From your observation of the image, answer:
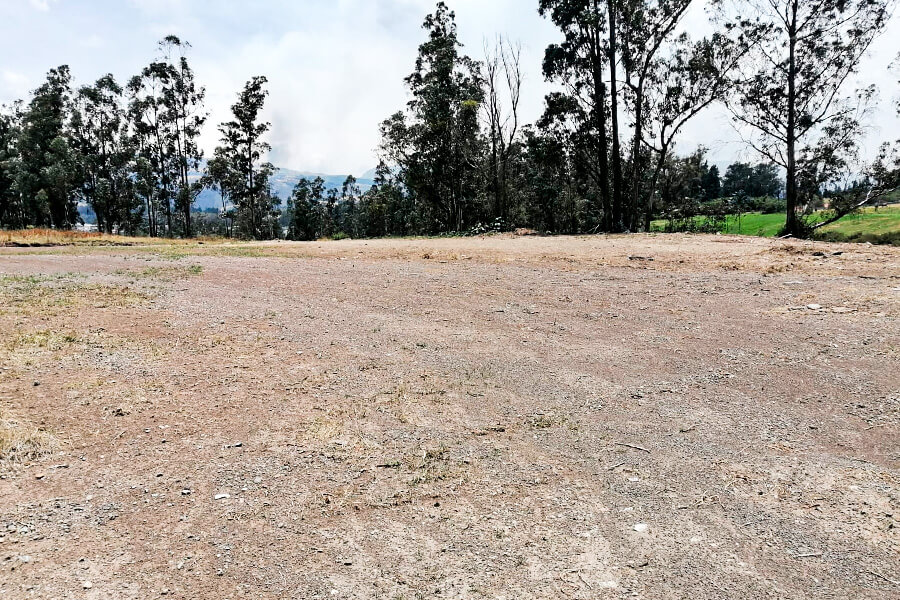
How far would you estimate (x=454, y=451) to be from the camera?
3.51 metres

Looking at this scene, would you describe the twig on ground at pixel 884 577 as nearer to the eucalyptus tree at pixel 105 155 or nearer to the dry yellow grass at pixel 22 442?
the dry yellow grass at pixel 22 442

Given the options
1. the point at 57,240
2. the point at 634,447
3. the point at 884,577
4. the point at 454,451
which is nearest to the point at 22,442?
the point at 454,451

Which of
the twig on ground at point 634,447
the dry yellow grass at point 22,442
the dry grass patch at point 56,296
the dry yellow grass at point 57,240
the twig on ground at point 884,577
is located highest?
the dry yellow grass at point 57,240

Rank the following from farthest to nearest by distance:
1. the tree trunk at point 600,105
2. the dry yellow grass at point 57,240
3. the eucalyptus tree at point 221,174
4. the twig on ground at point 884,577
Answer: the eucalyptus tree at point 221,174 → the tree trunk at point 600,105 → the dry yellow grass at point 57,240 → the twig on ground at point 884,577

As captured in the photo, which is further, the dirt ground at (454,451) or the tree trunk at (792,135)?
the tree trunk at (792,135)

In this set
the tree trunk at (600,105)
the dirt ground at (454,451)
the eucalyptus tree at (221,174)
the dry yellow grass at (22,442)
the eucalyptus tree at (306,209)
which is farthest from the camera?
the eucalyptus tree at (306,209)

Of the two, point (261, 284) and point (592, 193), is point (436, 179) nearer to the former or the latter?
point (592, 193)

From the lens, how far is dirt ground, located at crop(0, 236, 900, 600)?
2406 millimetres

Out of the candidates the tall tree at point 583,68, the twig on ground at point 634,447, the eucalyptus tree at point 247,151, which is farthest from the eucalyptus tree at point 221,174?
the twig on ground at point 634,447

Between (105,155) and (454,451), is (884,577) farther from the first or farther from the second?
(105,155)

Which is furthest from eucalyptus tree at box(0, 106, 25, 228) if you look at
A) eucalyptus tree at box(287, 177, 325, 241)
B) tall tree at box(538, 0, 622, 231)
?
tall tree at box(538, 0, 622, 231)

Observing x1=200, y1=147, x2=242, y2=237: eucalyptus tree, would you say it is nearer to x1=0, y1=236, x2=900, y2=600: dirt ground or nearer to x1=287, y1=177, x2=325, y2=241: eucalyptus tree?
x1=287, y1=177, x2=325, y2=241: eucalyptus tree

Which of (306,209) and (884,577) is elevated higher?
(306,209)

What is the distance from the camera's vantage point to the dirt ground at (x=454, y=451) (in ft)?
7.89
